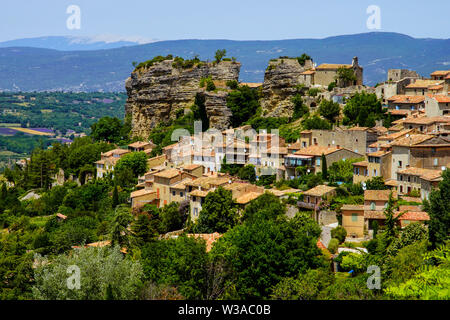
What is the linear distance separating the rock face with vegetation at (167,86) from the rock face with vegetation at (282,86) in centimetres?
553

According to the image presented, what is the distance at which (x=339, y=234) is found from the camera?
30.8 m

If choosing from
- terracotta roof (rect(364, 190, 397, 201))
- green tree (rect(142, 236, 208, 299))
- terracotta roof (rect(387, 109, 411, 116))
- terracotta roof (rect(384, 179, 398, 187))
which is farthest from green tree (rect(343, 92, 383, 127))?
green tree (rect(142, 236, 208, 299))

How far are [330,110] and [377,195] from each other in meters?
17.9

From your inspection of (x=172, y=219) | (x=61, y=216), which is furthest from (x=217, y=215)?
(x=61, y=216)

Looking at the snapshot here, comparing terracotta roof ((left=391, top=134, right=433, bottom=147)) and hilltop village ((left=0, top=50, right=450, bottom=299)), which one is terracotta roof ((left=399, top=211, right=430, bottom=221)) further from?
terracotta roof ((left=391, top=134, right=433, bottom=147))

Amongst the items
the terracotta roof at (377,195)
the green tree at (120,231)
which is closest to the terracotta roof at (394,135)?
the terracotta roof at (377,195)

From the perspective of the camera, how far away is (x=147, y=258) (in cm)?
2825

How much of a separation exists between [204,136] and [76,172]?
13.4 m

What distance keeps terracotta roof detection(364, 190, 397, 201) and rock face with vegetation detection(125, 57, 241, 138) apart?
2817cm

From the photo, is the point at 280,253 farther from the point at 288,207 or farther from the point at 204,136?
the point at 204,136

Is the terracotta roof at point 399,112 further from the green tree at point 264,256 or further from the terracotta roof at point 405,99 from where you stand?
the green tree at point 264,256

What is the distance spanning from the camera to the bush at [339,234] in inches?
1208

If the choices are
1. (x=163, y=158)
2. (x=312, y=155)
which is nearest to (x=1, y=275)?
(x=312, y=155)

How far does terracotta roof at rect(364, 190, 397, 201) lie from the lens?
3225cm
